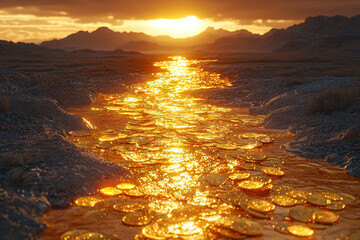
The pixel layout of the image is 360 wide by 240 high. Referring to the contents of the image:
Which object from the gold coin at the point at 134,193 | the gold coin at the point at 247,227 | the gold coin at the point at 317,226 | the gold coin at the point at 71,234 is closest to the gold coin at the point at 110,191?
the gold coin at the point at 134,193

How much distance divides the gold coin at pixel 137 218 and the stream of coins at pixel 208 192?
0.01 m

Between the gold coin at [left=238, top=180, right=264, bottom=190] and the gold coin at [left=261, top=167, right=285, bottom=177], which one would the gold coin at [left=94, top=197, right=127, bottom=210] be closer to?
the gold coin at [left=238, top=180, right=264, bottom=190]

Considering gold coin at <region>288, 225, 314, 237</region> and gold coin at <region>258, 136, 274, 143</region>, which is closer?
gold coin at <region>288, 225, 314, 237</region>

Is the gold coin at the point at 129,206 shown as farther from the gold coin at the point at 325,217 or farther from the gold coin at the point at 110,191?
the gold coin at the point at 325,217

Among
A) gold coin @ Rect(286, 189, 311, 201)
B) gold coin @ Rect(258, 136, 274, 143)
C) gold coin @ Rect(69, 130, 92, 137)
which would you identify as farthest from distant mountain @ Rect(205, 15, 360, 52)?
gold coin @ Rect(286, 189, 311, 201)

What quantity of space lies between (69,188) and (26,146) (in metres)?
1.41

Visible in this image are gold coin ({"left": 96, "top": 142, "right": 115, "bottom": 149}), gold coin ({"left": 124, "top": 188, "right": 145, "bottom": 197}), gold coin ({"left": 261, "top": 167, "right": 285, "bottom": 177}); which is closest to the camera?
gold coin ({"left": 124, "top": 188, "right": 145, "bottom": 197})

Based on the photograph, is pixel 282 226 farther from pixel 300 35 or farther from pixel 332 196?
pixel 300 35

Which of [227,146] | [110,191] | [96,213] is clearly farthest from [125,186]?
[227,146]

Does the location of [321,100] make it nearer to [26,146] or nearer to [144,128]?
[144,128]

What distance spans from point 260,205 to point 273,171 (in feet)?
4.78

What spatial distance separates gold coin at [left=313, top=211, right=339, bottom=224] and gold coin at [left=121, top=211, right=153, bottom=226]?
2101 millimetres

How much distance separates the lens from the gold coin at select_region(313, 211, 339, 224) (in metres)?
3.86

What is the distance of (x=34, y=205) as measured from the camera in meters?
3.90
